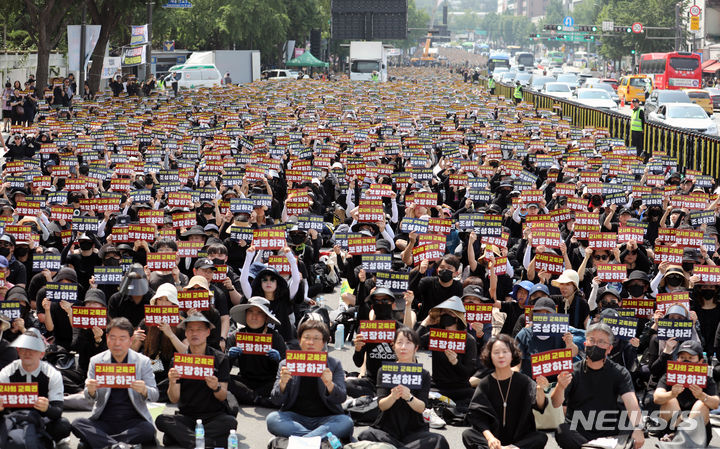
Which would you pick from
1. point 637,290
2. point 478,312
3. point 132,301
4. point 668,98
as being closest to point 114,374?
point 132,301

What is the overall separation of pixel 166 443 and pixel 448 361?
8.62 feet

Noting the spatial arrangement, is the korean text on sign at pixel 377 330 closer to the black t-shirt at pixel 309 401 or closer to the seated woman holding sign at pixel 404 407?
the black t-shirt at pixel 309 401

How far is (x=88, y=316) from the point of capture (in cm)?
1099

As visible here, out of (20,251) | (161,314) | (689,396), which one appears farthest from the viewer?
(20,251)

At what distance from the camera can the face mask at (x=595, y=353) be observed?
9.20m

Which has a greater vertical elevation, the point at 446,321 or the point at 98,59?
the point at 98,59

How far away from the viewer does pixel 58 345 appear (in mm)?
11930

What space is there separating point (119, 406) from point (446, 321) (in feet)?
9.55

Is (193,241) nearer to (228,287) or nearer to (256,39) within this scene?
(228,287)

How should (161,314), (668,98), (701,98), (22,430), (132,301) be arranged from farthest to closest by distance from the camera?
(701,98) → (668,98) → (132,301) → (161,314) → (22,430)

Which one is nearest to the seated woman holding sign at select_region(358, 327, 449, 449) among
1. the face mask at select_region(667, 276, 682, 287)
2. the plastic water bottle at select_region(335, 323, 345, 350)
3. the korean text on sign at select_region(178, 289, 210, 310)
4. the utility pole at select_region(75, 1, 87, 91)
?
the korean text on sign at select_region(178, 289, 210, 310)

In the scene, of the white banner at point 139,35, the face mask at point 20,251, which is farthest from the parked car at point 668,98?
the face mask at point 20,251

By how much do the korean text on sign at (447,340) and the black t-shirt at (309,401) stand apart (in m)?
1.23

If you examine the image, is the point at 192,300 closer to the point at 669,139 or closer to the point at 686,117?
the point at 669,139
